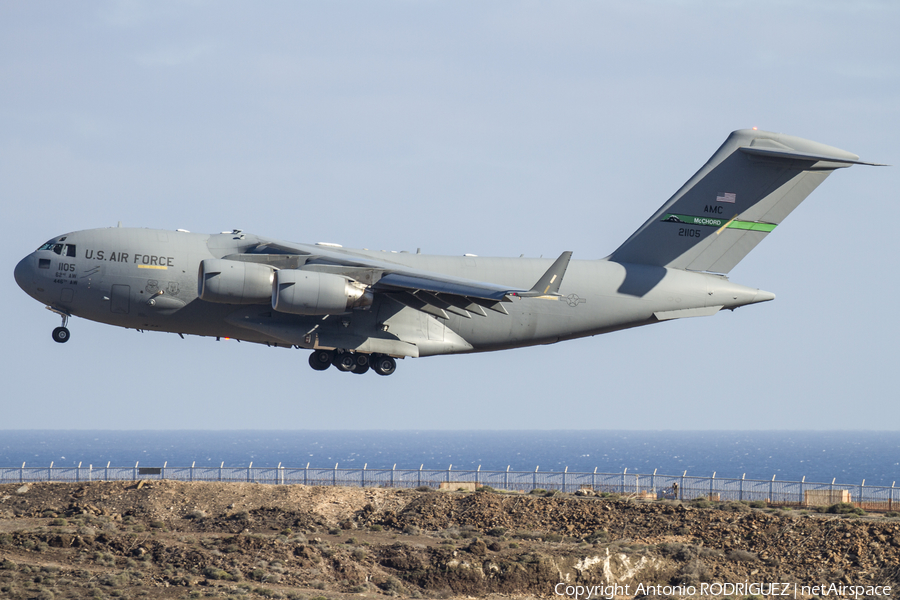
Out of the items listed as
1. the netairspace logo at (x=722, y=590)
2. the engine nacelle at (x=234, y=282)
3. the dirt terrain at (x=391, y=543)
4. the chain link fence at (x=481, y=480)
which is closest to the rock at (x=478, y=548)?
the dirt terrain at (x=391, y=543)

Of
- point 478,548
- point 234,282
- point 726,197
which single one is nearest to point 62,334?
point 234,282

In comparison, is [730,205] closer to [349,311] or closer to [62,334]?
[349,311]

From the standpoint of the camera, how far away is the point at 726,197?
24031mm

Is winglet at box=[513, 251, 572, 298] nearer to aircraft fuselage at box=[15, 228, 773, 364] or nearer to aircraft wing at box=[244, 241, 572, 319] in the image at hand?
aircraft wing at box=[244, 241, 572, 319]

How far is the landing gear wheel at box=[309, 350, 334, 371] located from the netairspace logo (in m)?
6.95

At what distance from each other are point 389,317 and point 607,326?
5.31 metres

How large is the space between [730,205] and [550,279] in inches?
312

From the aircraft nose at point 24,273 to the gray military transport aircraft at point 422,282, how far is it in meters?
0.04

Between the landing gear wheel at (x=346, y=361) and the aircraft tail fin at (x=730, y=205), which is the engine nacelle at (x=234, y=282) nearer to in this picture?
the landing gear wheel at (x=346, y=361)

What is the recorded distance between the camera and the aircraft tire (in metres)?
21.0

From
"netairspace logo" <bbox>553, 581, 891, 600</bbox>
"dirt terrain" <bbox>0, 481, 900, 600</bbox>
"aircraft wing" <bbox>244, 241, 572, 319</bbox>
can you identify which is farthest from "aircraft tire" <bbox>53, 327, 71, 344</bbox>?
"netairspace logo" <bbox>553, 581, 891, 600</bbox>

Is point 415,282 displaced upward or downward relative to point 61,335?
upward

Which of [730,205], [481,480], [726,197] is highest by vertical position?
[726,197]

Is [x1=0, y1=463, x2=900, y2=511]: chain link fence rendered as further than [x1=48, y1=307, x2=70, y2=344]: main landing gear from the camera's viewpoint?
Yes
